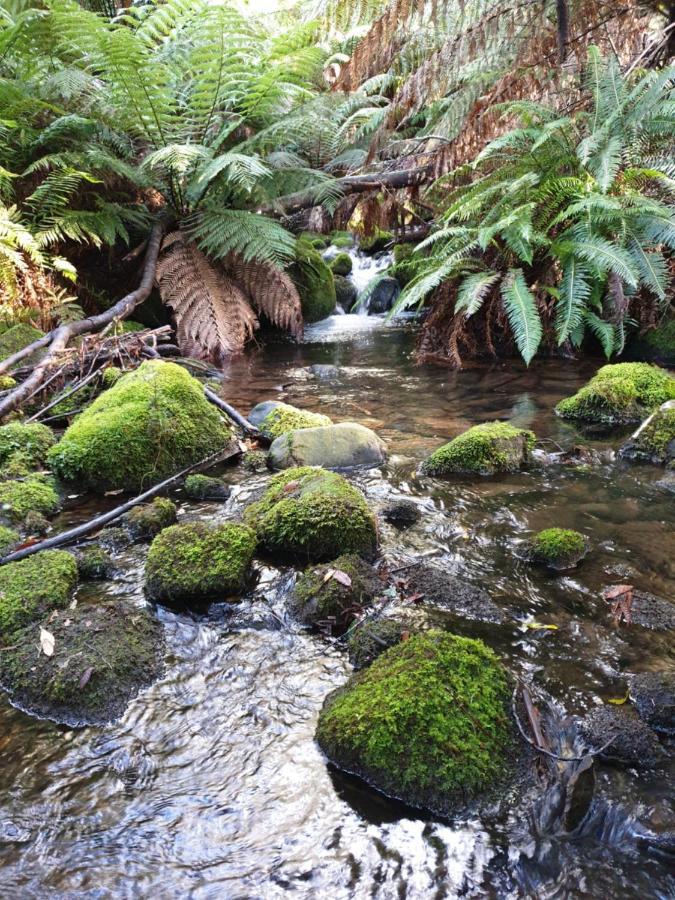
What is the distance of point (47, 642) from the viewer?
2133 mm

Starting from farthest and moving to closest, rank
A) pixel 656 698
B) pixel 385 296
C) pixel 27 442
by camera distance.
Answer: pixel 385 296
pixel 27 442
pixel 656 698

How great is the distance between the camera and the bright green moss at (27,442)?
12.5ft

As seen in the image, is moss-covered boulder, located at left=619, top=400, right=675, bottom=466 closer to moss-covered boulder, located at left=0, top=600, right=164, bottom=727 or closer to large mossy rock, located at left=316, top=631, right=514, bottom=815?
large mossy rock, located at left=316, top=631, right=514, bottom=815

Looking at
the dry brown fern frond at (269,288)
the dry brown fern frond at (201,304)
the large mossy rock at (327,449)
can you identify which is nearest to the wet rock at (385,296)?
the dry brown fern frond at (269,288)

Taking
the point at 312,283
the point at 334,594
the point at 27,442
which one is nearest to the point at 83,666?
the point at 334,594

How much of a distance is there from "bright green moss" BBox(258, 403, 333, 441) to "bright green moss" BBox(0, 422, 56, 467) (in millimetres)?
1506

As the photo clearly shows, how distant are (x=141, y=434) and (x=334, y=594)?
2015mm

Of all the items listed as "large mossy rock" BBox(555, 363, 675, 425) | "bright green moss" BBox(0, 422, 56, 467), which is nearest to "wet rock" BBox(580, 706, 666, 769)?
"large mossy rock" BBox(555, 363, 675, 425)

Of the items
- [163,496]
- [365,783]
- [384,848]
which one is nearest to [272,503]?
[163,496]

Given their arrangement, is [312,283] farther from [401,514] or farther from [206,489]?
[401,514]

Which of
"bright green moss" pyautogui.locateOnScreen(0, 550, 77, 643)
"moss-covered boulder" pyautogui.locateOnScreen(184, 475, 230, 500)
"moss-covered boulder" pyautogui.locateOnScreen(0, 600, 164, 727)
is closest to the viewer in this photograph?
"moss-covered boulder" pyautogui.locateOnScreen(0, 600, 164, 727)

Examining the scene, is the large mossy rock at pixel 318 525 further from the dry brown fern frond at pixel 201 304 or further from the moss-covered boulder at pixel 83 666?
the dry brown fern frond at pixel 201 304

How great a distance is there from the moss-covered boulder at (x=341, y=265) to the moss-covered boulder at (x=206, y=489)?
874cm

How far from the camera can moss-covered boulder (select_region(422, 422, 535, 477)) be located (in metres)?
3.76
